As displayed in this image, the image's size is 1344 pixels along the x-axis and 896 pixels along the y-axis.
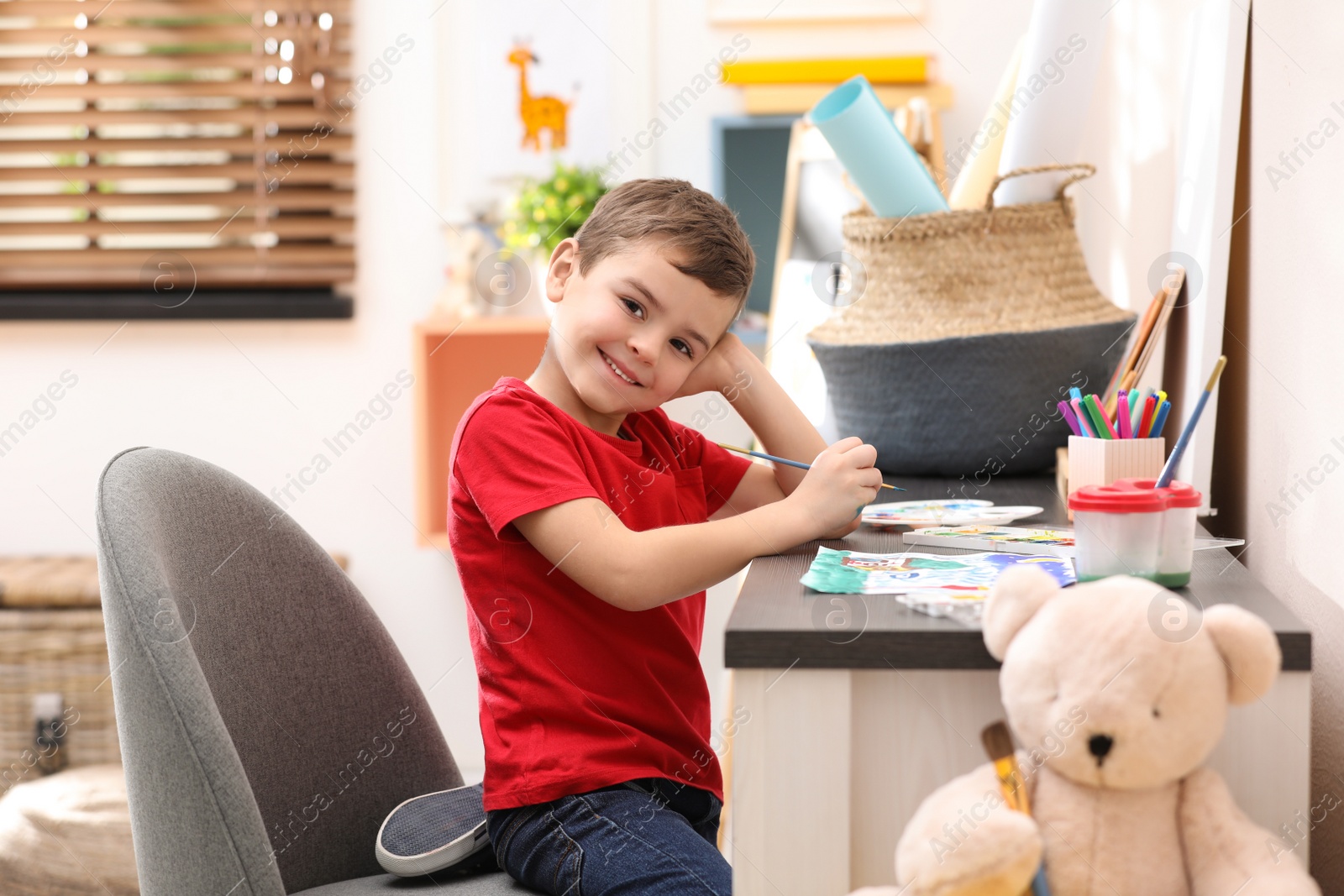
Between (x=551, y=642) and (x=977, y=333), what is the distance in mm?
544

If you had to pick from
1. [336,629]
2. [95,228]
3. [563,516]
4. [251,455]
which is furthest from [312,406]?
[563,516]

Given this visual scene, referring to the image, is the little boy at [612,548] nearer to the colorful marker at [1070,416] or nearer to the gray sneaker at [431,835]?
the gray sneaker at [431,835]

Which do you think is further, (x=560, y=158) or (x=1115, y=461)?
(x=560, y=158)

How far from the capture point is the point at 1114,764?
0.53 m

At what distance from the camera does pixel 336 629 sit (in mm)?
943

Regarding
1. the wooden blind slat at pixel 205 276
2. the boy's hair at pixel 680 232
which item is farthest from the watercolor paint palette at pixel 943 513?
the wooden blind slat at pixel 205 276

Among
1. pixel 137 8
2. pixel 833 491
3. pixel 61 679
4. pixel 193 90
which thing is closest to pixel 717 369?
pixel 833 491

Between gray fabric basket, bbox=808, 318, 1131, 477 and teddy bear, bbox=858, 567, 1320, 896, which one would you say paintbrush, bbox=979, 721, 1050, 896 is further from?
gray fabric basket, bbox=808, 318, 1131, 477

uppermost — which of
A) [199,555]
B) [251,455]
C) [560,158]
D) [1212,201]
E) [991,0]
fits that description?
[991,0]

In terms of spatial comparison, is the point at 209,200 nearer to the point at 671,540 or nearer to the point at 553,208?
the point at 553,208

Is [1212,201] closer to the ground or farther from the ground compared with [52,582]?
farther from the ground

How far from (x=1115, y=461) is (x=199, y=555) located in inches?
25.7

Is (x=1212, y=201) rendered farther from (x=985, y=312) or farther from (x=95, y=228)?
(x=95, y=228)

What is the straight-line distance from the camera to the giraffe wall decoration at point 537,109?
85.4 inches
